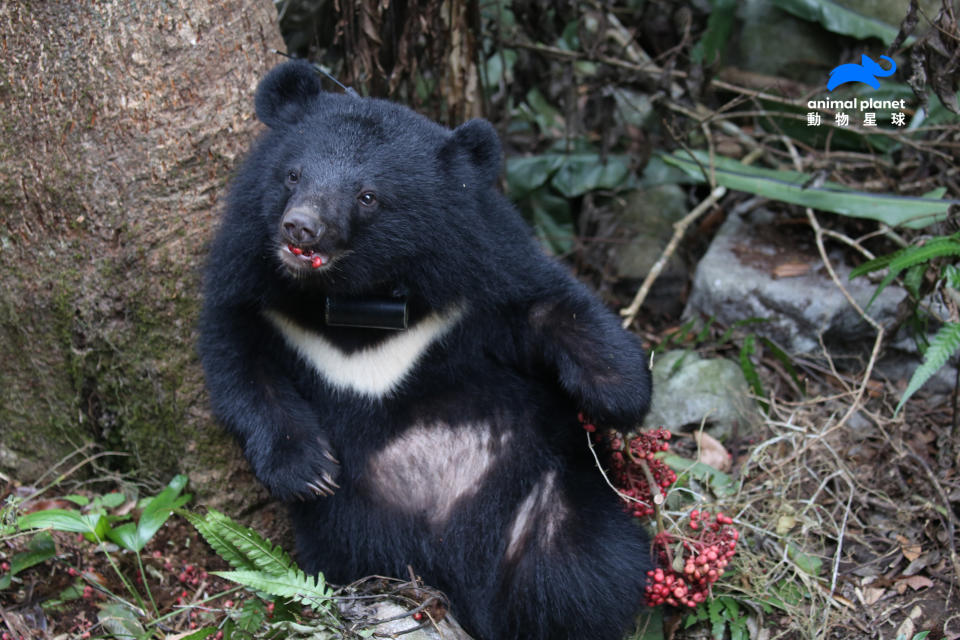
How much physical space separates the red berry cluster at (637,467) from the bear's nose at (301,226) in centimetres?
114

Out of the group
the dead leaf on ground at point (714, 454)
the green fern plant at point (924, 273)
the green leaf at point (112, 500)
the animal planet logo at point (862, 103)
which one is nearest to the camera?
the green fern plant at point (924, 273)

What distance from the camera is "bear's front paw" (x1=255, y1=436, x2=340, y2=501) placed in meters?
3.06

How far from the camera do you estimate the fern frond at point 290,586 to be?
279 centimetres

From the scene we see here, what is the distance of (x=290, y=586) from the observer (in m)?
2.84

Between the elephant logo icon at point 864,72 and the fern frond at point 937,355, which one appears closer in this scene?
the fern frond at point 937,355

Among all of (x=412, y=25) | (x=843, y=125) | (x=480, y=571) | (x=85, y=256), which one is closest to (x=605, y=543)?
(x=480, y=571)

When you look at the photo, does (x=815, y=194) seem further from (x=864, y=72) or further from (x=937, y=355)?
(x=937, y=355)

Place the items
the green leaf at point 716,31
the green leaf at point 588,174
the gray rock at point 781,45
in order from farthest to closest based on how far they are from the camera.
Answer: the gray rock at point 781,45, the green leaf at point 588,174, the green leaf at point 716,31

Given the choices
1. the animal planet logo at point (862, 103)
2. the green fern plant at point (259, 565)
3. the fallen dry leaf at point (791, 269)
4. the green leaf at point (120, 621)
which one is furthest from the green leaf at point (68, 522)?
the animal planet logo at point (862, 103)

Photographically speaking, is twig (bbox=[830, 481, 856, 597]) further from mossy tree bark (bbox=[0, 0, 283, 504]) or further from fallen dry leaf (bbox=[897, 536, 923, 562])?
mossy tree bark (bbox=[0, 0, 283, 504])

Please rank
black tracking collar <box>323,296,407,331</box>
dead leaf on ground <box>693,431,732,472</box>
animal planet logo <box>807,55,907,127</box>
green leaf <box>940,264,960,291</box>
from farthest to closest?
animal planet logo <box>807,55,907,127</box> → dead leaf on ground <box>693,431,732,472</box> → green leaf <box>940,264,960,291</box> → black tracking collar <box>323,296,407,331</box>

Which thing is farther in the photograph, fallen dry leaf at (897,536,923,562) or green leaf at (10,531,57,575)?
fallen dry leaf at (897,536,923,562)

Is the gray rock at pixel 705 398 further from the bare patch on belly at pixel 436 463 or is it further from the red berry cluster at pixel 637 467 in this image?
the bare patch on belly at pixel 436 463

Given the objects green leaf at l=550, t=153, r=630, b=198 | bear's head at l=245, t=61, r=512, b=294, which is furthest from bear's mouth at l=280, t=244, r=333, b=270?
green leaf at l=550, t=153, r=630, b=198
